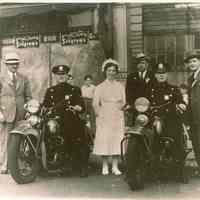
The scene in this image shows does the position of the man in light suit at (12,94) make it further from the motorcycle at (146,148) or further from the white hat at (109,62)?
the motorcycle at (146,148)

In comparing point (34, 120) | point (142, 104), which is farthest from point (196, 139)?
point (34, 120)

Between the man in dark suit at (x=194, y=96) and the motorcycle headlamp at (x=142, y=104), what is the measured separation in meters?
0.20

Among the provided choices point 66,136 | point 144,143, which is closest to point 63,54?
point 66,136

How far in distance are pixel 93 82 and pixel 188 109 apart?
440 mm

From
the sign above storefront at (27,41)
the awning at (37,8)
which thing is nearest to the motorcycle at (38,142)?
the sign above storefront at (27,41)

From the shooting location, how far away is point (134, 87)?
2.46 m

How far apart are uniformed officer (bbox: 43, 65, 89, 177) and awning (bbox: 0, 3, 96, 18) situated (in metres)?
0.26

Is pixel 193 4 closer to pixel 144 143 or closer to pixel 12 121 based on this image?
pixel 144 143

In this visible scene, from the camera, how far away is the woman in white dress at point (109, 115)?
8.07ft

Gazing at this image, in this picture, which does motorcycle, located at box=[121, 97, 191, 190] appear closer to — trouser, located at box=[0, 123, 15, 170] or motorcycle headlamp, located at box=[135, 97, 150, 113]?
motorcycle headlamp, located at box=[135, 97, 150, 113]

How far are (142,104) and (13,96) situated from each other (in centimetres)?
59

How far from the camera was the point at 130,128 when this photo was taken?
2.44m

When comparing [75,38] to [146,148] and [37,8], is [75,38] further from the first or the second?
[146,148]

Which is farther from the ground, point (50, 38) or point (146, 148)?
point (50, 38)
